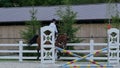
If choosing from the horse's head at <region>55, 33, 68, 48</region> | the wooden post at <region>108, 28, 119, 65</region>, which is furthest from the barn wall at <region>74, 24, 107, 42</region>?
the wooden post at <region>108, 28, 119, 65</region>

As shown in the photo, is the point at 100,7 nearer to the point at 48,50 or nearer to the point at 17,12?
the point at 17,12

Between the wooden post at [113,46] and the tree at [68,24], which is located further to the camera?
the tree at [68,24]

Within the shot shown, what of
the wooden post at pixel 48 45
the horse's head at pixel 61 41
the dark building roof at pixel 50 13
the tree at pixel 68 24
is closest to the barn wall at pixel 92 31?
the dark building roof at pixel 50 13

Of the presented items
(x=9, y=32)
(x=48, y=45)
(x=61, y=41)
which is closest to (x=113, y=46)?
(x=61, y=41)

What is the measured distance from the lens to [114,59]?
21.5 meters

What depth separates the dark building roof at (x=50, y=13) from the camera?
32584 millimetres

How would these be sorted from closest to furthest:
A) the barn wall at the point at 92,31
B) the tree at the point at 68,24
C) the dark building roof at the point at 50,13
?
the tree at the point at 68,24 → the barn wall at the point at 92,31 → the dark building roof at the point at 50,13

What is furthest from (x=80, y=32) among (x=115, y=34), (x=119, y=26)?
(x=115, y=34)

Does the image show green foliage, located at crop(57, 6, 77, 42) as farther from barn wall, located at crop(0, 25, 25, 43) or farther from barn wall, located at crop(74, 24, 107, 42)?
barn wall, located at crop(0, 25, 25, 43)

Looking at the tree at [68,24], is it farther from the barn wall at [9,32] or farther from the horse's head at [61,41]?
the barn wall at [9,32]

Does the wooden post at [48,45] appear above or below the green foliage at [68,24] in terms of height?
below

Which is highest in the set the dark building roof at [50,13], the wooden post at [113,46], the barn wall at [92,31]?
the dark building roof at [50,13]

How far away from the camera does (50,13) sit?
3450 cm

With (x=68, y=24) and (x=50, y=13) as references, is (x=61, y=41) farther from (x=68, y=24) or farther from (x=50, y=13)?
(x=50, y=13)
